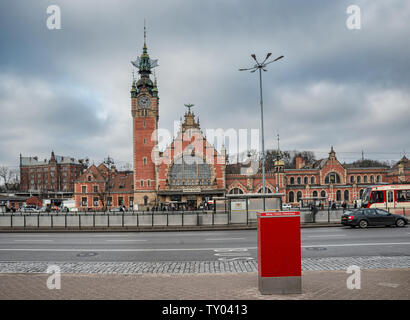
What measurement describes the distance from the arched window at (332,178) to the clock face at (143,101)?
131 ft

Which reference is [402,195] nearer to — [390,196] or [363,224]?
[390,196]

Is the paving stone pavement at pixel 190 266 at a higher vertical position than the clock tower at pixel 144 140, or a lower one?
lower

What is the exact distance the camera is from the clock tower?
66000 millimetres

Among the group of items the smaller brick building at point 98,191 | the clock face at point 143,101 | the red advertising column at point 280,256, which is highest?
the clock face at point 143,101

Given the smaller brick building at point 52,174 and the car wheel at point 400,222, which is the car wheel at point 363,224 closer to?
the car wheel at point 400,222

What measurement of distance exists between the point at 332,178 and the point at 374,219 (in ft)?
165

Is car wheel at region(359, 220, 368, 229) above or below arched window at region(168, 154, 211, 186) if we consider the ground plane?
below

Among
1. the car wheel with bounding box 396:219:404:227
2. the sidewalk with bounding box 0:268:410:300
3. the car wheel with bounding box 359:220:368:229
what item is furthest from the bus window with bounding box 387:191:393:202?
the sidewalk with bounding box 0:268:410:300

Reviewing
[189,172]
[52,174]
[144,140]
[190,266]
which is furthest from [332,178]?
[52,174]

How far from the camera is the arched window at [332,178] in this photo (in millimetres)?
69875

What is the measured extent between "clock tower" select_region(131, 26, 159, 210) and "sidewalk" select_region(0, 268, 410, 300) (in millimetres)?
57418

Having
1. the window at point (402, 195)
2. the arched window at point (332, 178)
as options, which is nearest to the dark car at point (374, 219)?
the window at point (402, 195)

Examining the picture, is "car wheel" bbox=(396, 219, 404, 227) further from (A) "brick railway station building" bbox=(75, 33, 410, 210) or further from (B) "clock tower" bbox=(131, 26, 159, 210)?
(B) "clock tower" bbox=(131, 26, 159, 210)
